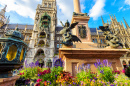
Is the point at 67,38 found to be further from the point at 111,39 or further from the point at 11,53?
the point at 111,39

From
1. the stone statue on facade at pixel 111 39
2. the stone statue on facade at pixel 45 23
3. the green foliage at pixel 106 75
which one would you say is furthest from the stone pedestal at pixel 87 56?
the stone statue on facade at pixel 45 23

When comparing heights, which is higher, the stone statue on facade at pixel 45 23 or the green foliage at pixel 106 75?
the stone statue on facade at pixel 45 23

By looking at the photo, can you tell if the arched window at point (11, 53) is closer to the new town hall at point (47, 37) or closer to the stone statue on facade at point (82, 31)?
the stone statue on facade at point (82, 31)

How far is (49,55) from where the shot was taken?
982 inches

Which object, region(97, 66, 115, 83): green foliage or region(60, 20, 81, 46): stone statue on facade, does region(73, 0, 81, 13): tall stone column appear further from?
region(97, 66, 115, 83): green foliage

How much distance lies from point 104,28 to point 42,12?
35183 mm

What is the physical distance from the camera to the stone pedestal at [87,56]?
12.7 ft

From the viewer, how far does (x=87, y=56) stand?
13.5ft

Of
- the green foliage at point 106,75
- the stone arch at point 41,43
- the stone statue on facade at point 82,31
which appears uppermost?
the stone arch at point 41,43

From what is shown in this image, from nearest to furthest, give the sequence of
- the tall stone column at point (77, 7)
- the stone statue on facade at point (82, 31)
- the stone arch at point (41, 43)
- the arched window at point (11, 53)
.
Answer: the arched window at point (11, 53) → the stone statue on facade at point (82, 31) → the tall stone column at point (77, 7) → the stone arch at point (41, 43)

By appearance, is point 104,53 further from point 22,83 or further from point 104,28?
point 22,83

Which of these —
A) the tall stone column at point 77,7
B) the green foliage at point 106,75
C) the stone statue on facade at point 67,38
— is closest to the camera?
the green foliage at point 106,75

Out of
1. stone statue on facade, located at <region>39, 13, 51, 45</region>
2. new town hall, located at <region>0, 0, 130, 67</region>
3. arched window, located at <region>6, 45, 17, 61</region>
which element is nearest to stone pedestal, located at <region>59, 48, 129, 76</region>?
arched window, located at <region>6, 45, 17, 61</region>

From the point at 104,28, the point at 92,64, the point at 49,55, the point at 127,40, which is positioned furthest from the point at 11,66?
the point at 127,40
